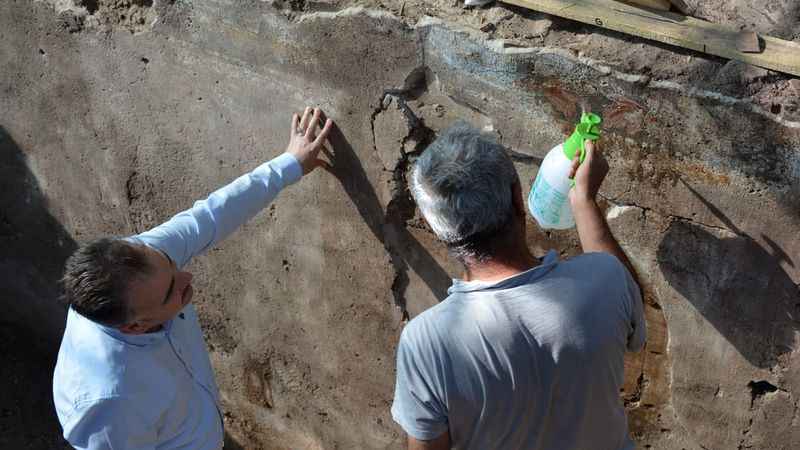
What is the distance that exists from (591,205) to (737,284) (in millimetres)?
559

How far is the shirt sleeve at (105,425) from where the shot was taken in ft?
8.14

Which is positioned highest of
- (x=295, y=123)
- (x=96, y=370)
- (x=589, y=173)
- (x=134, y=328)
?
(x=589, y=173)

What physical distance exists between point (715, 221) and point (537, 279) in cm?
70

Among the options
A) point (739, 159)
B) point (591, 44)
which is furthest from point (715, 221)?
point (591, 44)

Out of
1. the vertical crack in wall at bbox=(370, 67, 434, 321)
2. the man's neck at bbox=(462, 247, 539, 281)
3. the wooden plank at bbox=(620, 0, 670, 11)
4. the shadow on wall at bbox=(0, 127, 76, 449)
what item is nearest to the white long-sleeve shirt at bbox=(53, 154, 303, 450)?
the vertical crack in wall at bbox=(370, 67, 434, 321)

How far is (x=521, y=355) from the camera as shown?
6.34ft

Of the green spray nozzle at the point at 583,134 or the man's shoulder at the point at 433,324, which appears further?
the green spray nozzle at the point at 583,134

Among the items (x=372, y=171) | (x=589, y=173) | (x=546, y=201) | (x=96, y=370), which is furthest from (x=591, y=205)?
A: (x=96, y=370)

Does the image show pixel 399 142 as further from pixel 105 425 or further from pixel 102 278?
pixel 105 425

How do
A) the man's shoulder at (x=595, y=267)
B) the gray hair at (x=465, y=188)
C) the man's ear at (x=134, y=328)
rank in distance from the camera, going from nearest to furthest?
the gray hair at (x=465, y=188) < the man's shoulder at (x=595, y=267) < the man's ear at (x=134, y=328)

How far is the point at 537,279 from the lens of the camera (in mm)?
1954

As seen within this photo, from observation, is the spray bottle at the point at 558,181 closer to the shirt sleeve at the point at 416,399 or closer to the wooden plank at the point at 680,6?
the wooden plank at the point at 680,6

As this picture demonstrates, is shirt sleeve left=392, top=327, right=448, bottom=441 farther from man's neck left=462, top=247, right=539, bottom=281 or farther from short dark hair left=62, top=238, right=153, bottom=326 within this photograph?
short dark hair left=62, top=238, right=153, bottom=326

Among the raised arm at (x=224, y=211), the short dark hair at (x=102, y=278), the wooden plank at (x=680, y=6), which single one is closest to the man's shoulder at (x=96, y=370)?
the short dark hair at (x=102, y=278)
